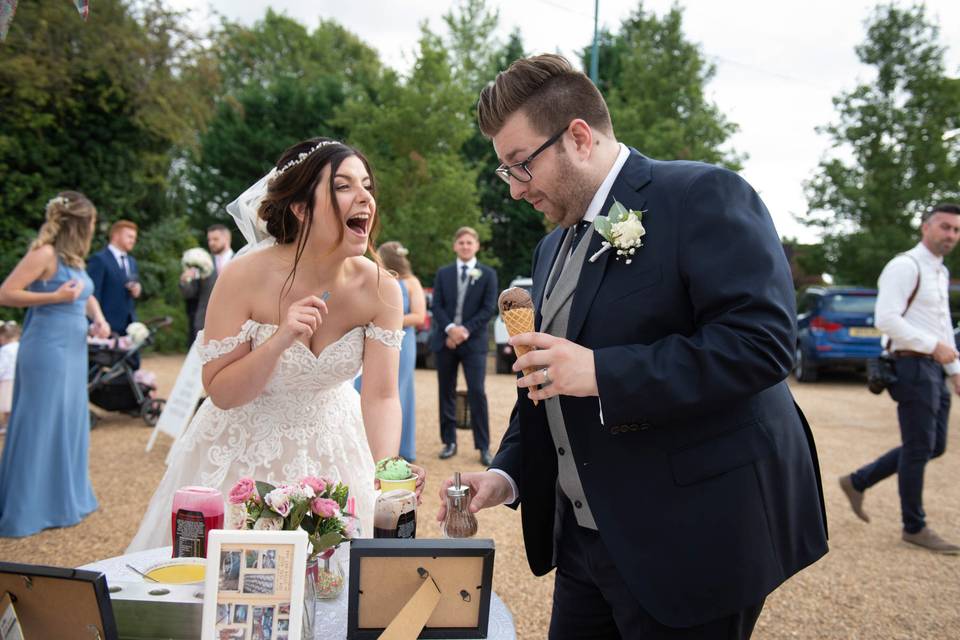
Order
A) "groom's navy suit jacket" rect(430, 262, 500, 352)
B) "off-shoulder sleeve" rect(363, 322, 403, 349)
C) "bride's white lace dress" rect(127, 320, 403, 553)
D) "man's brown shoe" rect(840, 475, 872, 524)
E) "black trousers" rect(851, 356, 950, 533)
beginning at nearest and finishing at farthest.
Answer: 1. "bride's white lace dress" rect(127, 320, 403, 553)
2. "off-shoulder sleeve" rect(363, 322, 403, 349)
3. "black trousers" rect(851, 356, 950, 533)
4. "man's brown shoe" rect(840, 475, 872, 524)
5. "groom's navy suit jacket" rect(430, 262, 500, 352)

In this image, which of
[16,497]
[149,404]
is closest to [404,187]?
[149,404]

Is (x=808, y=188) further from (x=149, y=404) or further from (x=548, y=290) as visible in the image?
(x=548, y=290)

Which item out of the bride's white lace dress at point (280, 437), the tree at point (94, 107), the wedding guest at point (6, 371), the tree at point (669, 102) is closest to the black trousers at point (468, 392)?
the bride's white lace dress at point (280, 437)

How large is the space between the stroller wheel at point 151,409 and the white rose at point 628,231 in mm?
8674

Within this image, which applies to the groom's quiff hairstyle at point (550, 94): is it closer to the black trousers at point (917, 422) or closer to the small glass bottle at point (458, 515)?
the small glass bottle at point (458, 515)

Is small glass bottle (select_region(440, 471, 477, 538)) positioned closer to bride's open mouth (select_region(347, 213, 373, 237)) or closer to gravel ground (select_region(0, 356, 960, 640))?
bride's open mouth (select_region(347, 213, 373, 237))

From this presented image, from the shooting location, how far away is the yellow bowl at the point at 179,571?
184 cm

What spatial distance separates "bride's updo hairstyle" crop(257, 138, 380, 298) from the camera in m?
2.80

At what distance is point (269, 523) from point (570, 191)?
1.15 metres

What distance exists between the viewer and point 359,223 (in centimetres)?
281

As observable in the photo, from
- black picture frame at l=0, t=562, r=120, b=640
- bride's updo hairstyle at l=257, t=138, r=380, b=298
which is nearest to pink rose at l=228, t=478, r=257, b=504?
black picture frame at l=0, t=562, r=120, b=640

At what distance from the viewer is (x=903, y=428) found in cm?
528

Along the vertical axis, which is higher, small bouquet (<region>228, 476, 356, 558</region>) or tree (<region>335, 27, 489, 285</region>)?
tree (<region>335, 27, 489, 285</region>)

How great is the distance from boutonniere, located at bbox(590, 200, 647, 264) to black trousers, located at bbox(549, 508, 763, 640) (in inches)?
31.0
